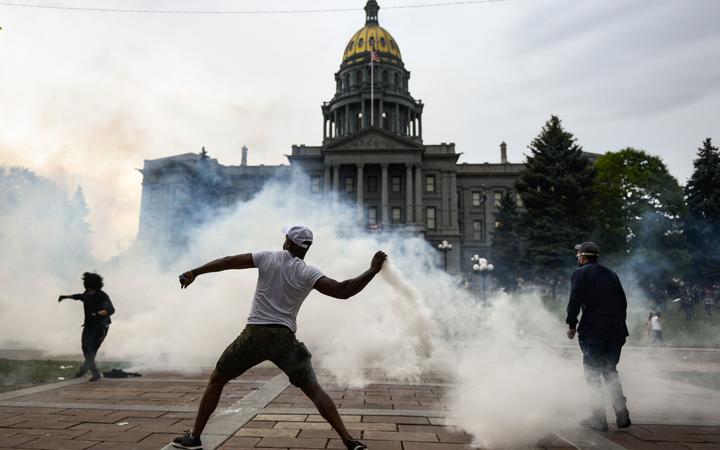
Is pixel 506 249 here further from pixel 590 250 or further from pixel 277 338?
pixel 277 338

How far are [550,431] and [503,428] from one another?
58 cm

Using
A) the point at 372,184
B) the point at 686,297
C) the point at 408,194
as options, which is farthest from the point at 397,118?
the point at 686,297

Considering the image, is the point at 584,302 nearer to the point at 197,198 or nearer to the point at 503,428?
the point at 503,428

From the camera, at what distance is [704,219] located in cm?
1834

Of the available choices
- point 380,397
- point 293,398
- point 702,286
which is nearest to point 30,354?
point 293,398

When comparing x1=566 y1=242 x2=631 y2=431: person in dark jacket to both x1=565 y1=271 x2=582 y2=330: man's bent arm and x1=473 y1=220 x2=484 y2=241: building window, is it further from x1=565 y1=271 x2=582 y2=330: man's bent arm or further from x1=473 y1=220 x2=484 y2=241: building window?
x1=473 y1=220 x2=484 y2=241: building window

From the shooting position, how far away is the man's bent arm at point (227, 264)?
3.58 metres

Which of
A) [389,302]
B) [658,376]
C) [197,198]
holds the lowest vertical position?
[658,376]

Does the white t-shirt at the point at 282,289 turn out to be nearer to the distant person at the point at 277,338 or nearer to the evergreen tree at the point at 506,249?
the distant person at the point at 277,338

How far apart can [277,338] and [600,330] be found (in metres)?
3.39

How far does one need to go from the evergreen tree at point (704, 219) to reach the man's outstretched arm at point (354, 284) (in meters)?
18.4

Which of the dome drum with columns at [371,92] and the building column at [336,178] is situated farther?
the dome drum with columns at [371,92]

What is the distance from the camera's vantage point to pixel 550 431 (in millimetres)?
4273

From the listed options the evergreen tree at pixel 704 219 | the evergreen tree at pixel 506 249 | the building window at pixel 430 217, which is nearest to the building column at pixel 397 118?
the building window at pixel 430 217
